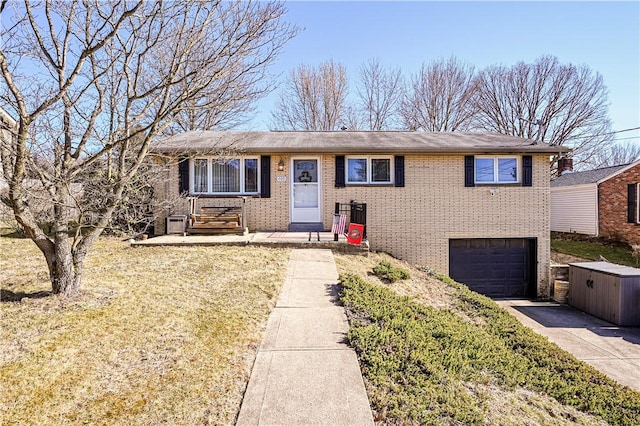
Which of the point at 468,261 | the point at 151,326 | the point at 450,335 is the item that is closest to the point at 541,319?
the point at 468,261

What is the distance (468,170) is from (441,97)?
592 inches

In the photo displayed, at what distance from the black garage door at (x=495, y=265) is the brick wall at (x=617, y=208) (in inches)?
301

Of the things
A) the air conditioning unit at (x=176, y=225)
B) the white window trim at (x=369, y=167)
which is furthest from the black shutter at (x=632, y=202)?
the air conditioning unit at (x=176, y=225)

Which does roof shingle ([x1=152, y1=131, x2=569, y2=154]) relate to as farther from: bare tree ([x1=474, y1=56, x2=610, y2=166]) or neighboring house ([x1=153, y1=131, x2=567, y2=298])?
bare tree ([x1=474, y1=56, x2=610, y2=166])

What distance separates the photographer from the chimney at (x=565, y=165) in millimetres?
21055

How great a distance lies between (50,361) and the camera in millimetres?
2988

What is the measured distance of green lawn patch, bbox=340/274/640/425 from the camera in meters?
2.71

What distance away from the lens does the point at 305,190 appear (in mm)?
10062

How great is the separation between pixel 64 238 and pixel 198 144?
5.92 m

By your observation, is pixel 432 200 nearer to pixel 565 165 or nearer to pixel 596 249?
pixel 596 249

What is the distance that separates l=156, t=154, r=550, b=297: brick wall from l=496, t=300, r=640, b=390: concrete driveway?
1.26 meters

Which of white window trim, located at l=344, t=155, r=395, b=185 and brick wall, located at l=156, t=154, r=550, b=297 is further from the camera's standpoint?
white window trim, located at l=344, t=155, r=395, b=185

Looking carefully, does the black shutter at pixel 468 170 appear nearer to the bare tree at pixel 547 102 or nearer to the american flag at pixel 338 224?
the american flag at pixel 338 224

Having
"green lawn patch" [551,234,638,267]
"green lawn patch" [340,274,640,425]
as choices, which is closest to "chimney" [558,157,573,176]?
"green lawn patch" [551,234,638,267]
